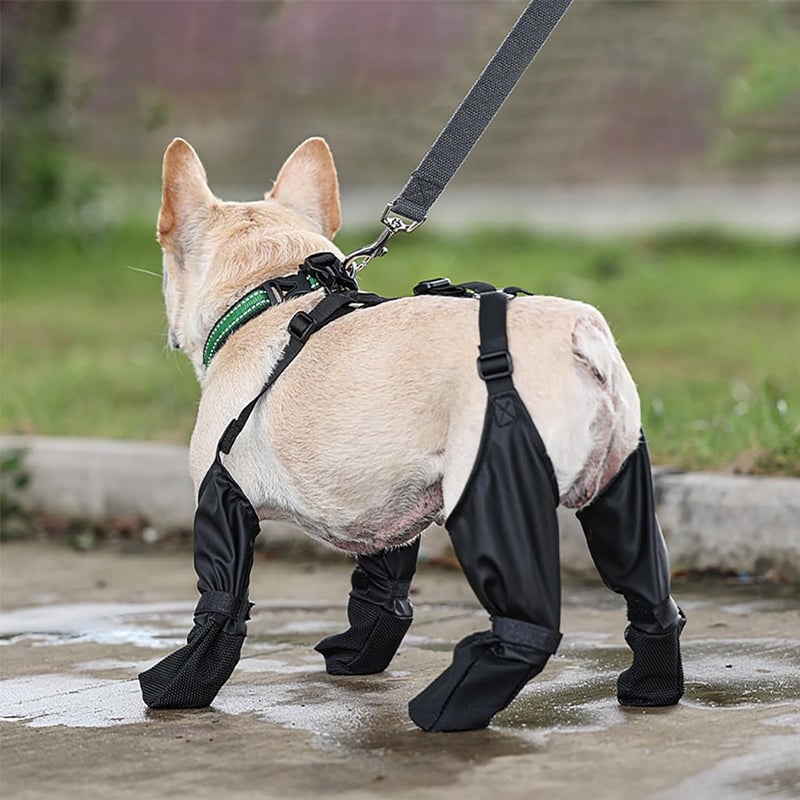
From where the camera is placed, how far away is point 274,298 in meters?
3.52

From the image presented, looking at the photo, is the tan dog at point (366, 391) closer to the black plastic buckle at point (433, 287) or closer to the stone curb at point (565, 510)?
the black plastic buckle at point (433, 287)

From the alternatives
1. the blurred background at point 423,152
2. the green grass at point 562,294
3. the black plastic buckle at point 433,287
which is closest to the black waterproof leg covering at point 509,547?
the black plastic buckle at point 433,287

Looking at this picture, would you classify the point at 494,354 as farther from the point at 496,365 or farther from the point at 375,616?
the point at 375,616

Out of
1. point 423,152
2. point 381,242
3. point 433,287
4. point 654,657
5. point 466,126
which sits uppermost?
point 423,152

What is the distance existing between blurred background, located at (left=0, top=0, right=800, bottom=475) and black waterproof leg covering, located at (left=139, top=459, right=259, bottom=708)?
378 cm

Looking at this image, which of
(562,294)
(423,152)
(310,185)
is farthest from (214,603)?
(423,152)

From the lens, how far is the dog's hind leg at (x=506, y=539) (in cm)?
294

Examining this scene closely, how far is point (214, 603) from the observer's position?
3.32 metres

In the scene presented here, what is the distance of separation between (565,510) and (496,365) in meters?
2.00

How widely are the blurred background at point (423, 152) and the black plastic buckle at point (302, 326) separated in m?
3.80

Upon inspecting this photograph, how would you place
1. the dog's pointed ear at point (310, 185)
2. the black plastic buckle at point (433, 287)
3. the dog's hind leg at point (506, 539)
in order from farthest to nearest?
the dog's pointed ear at point (310, 185)
the black plastic buckle at point (433, 287)
the dog's hind leg at point (506, 539)

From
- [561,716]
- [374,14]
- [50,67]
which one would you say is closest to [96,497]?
[561,716]

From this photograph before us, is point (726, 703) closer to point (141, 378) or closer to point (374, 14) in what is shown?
point (141, 378)

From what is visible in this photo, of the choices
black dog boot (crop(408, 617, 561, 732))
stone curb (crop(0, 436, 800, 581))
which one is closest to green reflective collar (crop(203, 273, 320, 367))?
black dog boot (crop(408, 617, 561, 732))
